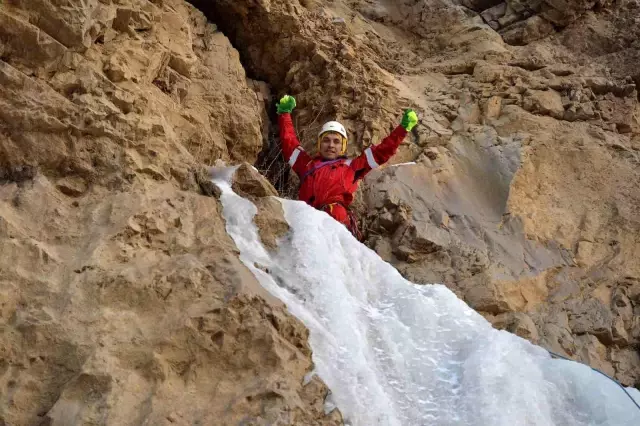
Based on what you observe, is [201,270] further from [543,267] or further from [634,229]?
[634,229]

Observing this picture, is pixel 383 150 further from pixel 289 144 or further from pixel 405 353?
pixel 405 353

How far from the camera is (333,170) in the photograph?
5.04 meters

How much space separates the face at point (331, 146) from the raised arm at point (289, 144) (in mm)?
147

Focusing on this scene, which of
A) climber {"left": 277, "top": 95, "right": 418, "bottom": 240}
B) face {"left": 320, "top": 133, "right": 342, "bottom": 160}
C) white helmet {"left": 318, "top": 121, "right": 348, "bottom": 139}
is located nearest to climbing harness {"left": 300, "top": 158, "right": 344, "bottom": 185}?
climber {"left": 277, "top": 95, "right": 418, "bottom": 240}

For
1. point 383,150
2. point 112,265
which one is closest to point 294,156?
point 383,150

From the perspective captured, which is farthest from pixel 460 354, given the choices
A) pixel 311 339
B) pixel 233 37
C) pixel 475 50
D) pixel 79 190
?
pixel 475 50

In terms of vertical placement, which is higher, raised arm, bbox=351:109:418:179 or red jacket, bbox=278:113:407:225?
raised arm, bbox=351:109:418:179

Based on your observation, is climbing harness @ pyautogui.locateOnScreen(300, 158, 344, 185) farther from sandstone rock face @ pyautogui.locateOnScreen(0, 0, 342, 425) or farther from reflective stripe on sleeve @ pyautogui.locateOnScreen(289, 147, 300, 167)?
sandstone rock face @ pyautogui.locateOnScreen(0, 0, 342, 425)

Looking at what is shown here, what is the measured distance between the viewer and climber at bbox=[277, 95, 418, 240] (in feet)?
16.0

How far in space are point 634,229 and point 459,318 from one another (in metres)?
2.71

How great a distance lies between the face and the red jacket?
0.06 metres

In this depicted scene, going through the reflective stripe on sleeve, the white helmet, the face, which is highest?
the white helmet

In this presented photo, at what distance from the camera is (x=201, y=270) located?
271cm

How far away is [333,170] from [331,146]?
32 cm
